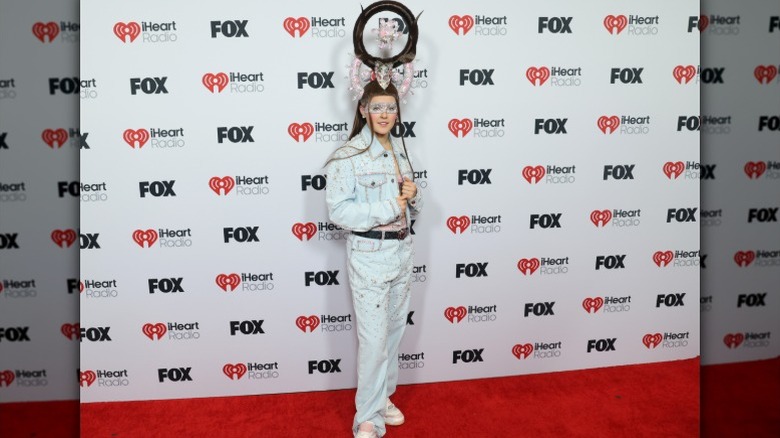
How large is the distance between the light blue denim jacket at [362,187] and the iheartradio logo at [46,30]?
5.60 ft

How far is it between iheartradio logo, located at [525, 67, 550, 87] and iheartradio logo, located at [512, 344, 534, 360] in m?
1.64

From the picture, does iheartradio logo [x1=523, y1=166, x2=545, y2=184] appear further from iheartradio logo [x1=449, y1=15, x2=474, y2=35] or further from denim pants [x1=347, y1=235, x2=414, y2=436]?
denim pants [x1=347, y1=235, x2=414, y2=436]

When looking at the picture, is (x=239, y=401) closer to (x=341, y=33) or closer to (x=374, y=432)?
(x=374, y=432)

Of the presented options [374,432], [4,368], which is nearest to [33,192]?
[4,368]

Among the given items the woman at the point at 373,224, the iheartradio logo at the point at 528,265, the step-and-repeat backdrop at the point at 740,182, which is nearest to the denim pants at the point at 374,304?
the woman at the point at 373,224

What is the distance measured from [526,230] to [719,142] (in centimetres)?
143

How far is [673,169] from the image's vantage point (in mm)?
3473

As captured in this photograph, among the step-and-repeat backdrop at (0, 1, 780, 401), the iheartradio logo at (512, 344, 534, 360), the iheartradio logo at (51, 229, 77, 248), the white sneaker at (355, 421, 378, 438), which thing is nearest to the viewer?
the white sneaker at (355, 421, 378, 438)

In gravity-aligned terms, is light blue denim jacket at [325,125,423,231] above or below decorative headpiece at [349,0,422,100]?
below

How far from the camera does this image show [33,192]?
3051 mm

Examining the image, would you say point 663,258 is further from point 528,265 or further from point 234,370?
point 234,370

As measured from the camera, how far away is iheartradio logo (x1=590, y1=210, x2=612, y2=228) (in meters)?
3.45

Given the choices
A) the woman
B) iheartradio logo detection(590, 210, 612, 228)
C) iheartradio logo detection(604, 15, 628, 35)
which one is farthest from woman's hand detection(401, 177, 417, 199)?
iheartradio logo detection(604, 15, 628, 35)

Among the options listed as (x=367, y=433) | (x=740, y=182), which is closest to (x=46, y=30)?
(x=367, y=433)
